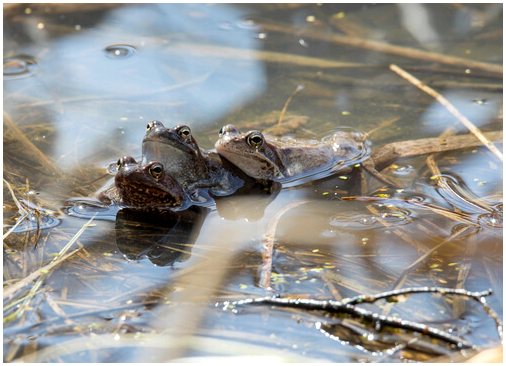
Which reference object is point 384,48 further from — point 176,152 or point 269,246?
point 269,246

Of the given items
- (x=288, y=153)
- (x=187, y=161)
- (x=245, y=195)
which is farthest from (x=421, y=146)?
(x=187, y=161)

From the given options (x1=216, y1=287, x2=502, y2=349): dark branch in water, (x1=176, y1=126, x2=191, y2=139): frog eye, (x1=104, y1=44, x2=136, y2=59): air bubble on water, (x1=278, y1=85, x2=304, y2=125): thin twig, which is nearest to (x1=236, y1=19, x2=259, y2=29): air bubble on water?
(x1=104, y1=44, x2=136, y2=59): air bubble on water

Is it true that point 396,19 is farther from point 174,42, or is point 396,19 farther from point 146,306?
point 146,306

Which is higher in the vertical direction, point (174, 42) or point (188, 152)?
point (188, 152)

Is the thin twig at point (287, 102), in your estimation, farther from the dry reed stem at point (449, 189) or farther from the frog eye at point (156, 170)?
the frog eye at point (156, 170)

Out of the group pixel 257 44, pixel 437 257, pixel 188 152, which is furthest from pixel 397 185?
pixel 257 44
